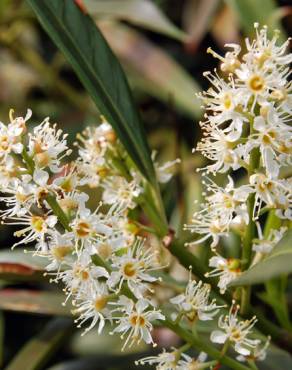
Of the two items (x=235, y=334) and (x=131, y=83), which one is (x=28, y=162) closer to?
(x=235, y=334)

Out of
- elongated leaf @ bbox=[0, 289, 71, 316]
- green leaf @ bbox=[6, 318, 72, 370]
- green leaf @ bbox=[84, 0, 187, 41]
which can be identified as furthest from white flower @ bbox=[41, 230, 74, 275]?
green leaf @ bbox=[84, 0, 187, 41]

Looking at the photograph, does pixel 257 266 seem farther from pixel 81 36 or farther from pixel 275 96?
pixel 81 36

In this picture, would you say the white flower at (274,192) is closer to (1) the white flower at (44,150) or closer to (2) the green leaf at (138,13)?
(1) the white flower at (44,150)

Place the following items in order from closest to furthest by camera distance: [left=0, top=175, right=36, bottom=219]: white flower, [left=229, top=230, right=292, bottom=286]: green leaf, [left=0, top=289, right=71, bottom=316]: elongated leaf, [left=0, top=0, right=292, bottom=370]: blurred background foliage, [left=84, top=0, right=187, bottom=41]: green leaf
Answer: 1. [left=229, top=230, right=292, bottom=286]: green leaf
2. [left=0, top=175, right=36, bottom=219]: white flower
3. [left=0, top=289, right=71, bottom=316]: elongated leaf
4. [left=0, top=0, right=292, bottom=370]: blurred background foliage
5. [left=84, top=0, right=187, bottom=41]: green leaf

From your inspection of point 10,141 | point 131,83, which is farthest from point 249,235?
point 131,83

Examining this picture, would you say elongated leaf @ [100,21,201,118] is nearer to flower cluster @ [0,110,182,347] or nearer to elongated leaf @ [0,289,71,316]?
elongated leaf @ [0,289,71,316]

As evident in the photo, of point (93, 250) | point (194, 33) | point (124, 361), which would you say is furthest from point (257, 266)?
point (194, 33)
